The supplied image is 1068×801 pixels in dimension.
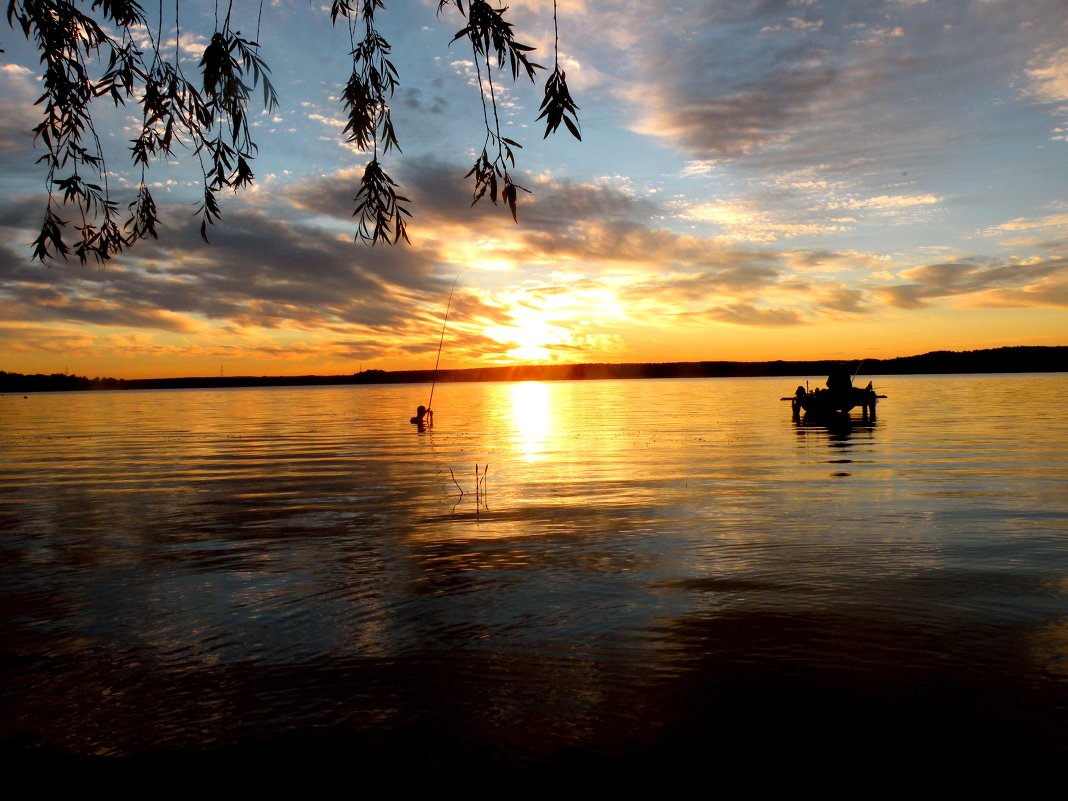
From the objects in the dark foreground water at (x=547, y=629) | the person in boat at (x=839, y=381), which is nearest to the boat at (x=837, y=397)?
the person in boat at (x=839, y=381)

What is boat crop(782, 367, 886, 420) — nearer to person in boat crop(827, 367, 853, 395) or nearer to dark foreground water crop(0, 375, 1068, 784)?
person in boat crop(827, 367, 853, 395)

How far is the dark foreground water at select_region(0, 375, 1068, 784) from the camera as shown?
5586mm

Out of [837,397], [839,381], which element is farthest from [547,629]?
[839,381]

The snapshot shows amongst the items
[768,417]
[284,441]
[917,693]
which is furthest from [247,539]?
[768,417]

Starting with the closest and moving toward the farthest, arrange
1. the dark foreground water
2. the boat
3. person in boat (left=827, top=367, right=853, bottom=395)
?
the dark foreground water
the boat
person in boat (left=827, top=367, right=853, bottom=395)

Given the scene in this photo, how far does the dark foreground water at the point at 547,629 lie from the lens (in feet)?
18.3

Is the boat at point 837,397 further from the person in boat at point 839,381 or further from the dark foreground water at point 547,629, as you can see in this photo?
the dark foreground water at point 547,629

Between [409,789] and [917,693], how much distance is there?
4.14 m

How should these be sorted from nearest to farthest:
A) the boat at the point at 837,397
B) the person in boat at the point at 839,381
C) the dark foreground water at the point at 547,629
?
the dark foreground water at the point at 547,629 → the boat at the point at 837,397 → the person in boat at the point at 839,381

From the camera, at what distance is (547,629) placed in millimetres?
8242

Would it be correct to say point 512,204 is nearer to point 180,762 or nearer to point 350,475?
point 180,762

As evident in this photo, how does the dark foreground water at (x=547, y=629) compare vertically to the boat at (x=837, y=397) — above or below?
below

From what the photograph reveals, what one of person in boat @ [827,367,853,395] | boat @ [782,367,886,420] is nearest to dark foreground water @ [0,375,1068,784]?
boat @ [782,367,886,420]

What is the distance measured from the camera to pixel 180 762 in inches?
212
